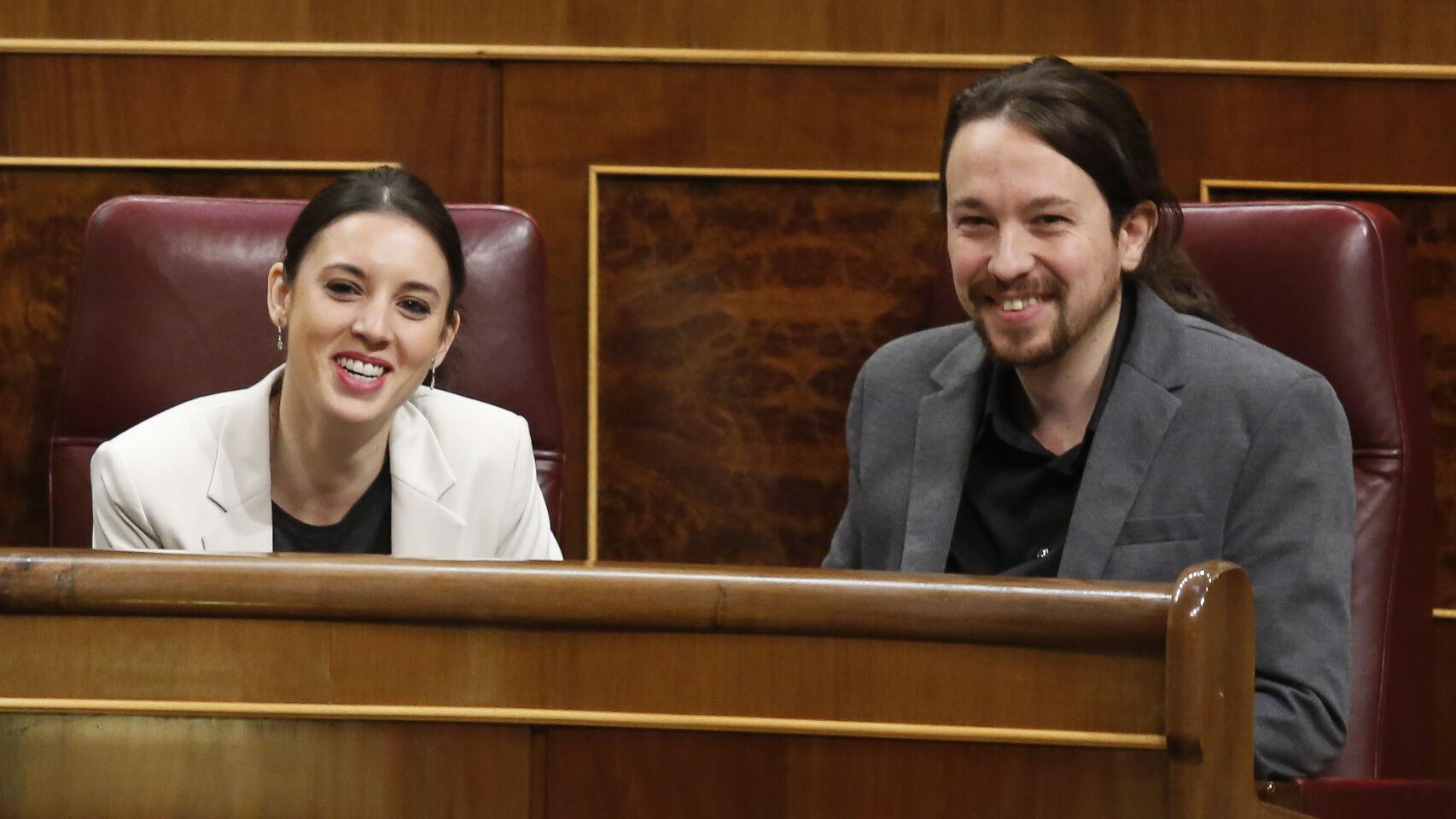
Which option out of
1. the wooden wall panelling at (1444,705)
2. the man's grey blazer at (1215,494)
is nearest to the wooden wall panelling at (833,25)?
the man's grey blazer at (1215,494)

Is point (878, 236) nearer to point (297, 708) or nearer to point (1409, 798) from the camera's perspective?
point (1409, 798)

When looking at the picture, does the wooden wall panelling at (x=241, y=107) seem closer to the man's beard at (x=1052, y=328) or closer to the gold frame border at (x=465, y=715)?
the man's beard at (x=1052, y=328)

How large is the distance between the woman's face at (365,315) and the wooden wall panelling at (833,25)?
16.9 inches

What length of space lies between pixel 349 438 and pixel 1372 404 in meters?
0.97

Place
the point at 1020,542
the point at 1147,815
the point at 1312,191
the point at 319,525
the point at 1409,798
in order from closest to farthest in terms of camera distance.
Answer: the point at 1147,815, the point at 1409,798, the point at 1020,542, the point at 319,525, the point at 1312,191

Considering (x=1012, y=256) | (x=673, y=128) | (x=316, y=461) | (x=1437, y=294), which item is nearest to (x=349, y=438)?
(x=316, y=461)

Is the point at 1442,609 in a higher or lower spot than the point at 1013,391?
lower

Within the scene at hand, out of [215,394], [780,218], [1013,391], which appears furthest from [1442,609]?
[215,394]

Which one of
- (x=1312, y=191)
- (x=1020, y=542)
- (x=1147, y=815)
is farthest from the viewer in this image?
(x=1312, y=191)

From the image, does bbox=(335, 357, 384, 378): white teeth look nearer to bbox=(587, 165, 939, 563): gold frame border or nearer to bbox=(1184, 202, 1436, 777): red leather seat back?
bbox=(587, 165, 939, 563): gold frame border

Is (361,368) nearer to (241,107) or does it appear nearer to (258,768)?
(241,107)

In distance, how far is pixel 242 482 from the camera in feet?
4.95

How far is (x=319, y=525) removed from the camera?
1549 mm

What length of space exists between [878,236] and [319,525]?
0.74 m
